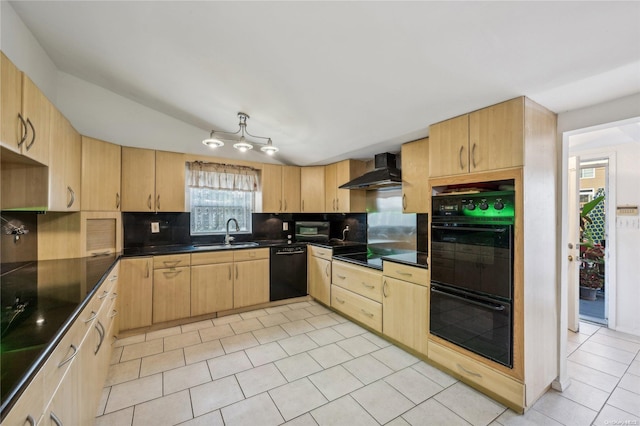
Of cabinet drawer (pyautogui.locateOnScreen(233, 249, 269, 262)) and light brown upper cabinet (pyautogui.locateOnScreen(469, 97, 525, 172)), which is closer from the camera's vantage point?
light brown upper cabinet (pyautogui.locateOnScreen(469, 97, 525, 172))

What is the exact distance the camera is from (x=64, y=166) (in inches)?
84.5

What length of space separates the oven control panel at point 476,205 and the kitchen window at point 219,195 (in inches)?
110

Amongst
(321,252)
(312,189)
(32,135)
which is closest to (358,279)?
(321,252)

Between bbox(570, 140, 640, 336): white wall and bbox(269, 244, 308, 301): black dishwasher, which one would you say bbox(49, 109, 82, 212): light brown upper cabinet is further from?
bbox(570, 140, 640, 336): white wall

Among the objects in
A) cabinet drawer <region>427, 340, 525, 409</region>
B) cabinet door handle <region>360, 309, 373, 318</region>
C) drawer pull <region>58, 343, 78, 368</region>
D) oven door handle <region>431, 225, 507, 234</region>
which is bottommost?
cabinet drawer <region>427, 340, 525, 409</region>

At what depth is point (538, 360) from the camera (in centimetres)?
188

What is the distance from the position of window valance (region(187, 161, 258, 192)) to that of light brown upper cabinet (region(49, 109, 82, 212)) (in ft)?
3.96

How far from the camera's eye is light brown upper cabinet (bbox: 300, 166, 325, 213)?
13.7ft

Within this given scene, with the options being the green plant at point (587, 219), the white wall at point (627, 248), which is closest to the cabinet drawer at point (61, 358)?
the white wall at point (627, 248)

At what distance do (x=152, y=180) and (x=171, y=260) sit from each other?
3.36 ft

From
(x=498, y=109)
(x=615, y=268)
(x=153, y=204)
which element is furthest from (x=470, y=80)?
(x=153, y=204)

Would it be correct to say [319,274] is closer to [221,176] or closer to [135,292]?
[221,176]

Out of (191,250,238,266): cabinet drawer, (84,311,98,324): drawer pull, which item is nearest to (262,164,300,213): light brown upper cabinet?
(191,250,238,266): cabinet drawer

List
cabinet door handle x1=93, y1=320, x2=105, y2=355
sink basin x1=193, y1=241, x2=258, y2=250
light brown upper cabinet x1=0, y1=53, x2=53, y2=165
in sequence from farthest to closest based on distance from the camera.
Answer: sink basin x1=193, y1=241, x2=258, y2=250
cabinet door handle x1=93, y1=320, x2=105, y2=355
light brown upper cabinet x1=0, y1=53, x2=53, y2=165
